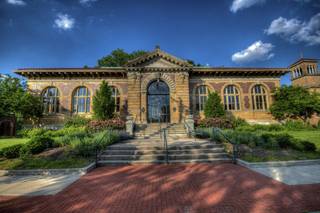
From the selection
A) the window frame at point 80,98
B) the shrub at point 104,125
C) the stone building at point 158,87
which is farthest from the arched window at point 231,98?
the window frame at point 80,98

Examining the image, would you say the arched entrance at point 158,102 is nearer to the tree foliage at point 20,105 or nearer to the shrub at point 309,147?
the shrub at point 309,147

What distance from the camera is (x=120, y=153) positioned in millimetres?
7684

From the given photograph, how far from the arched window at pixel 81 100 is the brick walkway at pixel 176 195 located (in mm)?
13036

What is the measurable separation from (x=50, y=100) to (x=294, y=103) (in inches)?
1034

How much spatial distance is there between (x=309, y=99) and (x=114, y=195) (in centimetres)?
2048

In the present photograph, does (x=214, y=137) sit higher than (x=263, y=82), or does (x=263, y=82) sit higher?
(x=263, y=82)

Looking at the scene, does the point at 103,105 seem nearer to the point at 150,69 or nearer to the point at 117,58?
the point at 150,69

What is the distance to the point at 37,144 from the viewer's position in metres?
7.58

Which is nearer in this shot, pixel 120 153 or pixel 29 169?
pixel 29 169

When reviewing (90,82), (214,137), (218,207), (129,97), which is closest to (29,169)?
(218,207)

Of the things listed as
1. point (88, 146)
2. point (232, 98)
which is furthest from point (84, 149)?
point (232, 98)

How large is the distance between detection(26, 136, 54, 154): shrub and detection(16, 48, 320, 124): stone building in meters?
7.58

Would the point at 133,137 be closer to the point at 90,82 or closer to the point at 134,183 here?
the point at 134,183

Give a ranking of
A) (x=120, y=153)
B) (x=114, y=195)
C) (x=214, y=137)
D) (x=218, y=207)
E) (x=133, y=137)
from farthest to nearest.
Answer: (x=133, y=137) → (x=214, y=137) → (x=120, y=153) → (x=114, y=195) → (x=218, y=207)
